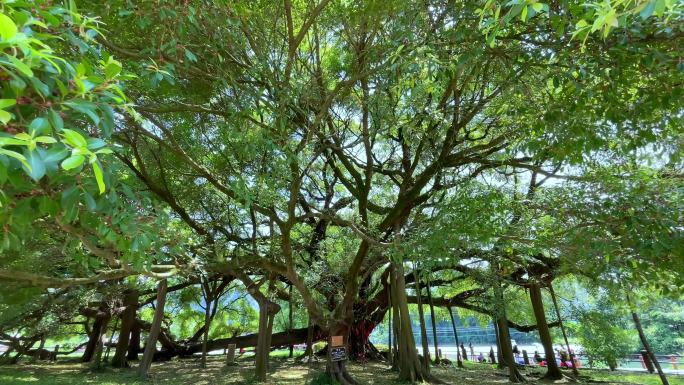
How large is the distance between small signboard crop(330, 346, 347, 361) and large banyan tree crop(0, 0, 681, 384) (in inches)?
10.8

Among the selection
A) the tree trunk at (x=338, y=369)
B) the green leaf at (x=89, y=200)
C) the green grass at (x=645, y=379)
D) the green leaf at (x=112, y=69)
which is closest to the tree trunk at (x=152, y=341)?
the tree trunk at (x=338, y=369)

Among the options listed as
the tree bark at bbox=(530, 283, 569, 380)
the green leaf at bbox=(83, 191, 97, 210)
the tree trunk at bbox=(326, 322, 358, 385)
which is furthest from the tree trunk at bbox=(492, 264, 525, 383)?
the green leaf at bbox=(83, 191, 97, 210)

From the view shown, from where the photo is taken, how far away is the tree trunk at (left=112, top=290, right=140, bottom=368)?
35.0ft

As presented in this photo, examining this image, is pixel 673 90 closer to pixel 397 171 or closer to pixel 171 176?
pixel 397 171

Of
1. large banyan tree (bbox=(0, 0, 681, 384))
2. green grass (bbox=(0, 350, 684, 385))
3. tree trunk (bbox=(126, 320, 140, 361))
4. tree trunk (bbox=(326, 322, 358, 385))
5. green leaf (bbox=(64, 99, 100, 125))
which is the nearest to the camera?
green leaf (bbox=(64, 99, 100, 125))

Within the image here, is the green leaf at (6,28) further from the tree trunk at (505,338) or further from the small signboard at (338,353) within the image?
the tree trunk at (505,338)

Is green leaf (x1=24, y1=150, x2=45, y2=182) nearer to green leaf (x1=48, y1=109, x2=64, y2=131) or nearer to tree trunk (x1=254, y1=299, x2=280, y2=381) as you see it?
green leaf (x1=48, y1=109, x2=64, y2=131)

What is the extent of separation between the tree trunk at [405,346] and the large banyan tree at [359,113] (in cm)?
4

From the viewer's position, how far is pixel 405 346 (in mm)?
7652

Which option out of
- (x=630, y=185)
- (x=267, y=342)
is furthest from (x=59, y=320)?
(x=630, y=185)

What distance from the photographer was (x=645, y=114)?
2.85m

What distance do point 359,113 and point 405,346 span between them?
441 centimetres

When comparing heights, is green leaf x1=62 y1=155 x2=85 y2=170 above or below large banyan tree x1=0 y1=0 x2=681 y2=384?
below

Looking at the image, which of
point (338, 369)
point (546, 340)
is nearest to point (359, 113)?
point (338, 369)
